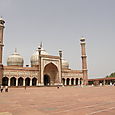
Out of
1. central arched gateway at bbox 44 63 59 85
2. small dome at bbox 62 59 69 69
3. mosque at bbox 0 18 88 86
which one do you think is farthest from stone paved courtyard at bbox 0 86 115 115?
small dome at bbox 62 59 69 69

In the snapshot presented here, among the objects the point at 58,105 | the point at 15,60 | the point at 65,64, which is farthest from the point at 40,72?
the point at 58,105

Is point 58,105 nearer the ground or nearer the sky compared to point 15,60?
nearer the ground

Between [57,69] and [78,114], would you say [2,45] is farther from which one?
[78,114]

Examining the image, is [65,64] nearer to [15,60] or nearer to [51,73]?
[51,73]

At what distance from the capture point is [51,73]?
41.4 metres

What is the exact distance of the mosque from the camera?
3422cm

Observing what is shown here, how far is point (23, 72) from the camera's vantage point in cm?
3544

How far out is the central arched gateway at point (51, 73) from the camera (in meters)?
40.3

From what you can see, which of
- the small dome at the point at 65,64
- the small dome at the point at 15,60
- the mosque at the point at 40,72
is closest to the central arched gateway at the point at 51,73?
the mosque at the point at 40,72

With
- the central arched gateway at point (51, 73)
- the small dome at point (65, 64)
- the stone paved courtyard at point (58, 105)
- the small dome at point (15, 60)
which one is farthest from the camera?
the small dome at point (65, 64)

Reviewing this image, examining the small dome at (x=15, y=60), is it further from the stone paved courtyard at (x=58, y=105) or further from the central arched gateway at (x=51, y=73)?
the stone paved courtyard at (x=58, y=105)

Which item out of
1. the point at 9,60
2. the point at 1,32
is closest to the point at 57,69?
the point at 9,60

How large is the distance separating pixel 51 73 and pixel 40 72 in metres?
5.04

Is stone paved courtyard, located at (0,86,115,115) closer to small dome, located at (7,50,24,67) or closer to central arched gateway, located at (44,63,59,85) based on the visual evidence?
central arched gateway, located at (44,63,59,85)
